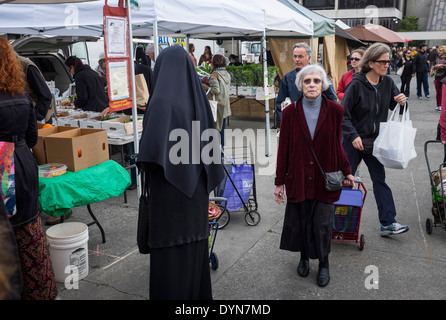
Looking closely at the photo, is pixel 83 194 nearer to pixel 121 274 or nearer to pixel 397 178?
pixel 121 274

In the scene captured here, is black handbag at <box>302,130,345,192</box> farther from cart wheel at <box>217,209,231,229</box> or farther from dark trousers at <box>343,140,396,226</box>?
cart wheel at <box>217,209,231,229</box>

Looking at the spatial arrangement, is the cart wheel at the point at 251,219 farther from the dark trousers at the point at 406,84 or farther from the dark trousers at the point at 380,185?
the dark trousers at the point at 406,84

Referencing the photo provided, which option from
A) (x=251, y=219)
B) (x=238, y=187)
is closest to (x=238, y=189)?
(x=238, y=187)

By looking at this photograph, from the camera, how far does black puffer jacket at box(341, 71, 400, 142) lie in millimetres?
4187

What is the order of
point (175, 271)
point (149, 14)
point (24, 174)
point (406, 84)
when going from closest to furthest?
point (175, 271) < point (24, 174) < point (149, 14) < point (406, 84)

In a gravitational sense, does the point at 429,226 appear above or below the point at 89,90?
below

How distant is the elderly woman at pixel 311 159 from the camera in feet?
11.2

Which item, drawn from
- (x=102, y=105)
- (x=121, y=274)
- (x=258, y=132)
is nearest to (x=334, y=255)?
(x=121, y=274)

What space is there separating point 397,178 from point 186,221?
504 cm

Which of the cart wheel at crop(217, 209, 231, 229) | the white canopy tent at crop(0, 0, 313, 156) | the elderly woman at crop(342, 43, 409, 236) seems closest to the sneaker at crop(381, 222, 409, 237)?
the elderly woman at crop(342, 43, 409, 236)

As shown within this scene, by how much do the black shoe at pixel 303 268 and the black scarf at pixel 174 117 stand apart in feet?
5.42

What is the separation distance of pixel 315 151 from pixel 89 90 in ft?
14.8

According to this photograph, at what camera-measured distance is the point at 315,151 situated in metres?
3.44

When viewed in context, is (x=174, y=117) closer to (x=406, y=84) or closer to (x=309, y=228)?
(x=309, y=228)
